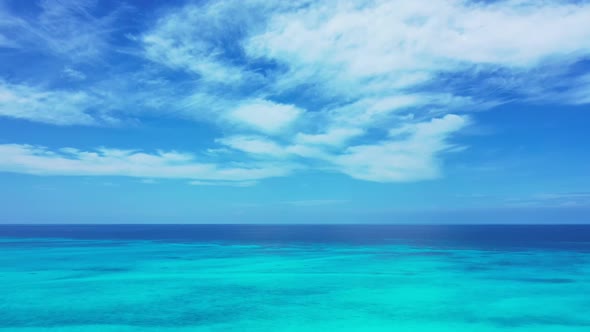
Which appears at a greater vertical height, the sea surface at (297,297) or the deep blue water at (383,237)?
the deep blue water at (383,237)

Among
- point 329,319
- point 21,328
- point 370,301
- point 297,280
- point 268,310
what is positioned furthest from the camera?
point 297,280

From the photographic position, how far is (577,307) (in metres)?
15.5

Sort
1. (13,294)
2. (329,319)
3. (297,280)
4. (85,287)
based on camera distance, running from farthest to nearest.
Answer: (297,280)
(85,287)
(13,294)
(329,319)

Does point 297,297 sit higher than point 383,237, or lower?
lower

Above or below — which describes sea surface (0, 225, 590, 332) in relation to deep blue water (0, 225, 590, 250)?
below

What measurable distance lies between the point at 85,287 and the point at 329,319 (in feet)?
41.9

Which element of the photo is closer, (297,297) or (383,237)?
(297,297)

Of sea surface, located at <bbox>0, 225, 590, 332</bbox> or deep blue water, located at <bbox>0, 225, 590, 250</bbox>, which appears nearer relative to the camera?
sea surface, located at <bbox>0, 225, 590, 332</bbox>

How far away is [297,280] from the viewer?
70.3 ft

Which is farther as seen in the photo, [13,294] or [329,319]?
[13,294]

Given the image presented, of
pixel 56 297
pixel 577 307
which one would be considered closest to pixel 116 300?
pixel 56 297

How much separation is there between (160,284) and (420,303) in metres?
13.0

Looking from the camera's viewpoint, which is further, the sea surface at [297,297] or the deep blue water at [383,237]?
the deep blue water at [383,237]

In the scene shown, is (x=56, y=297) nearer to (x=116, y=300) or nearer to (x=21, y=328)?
(x=116, y=300)
